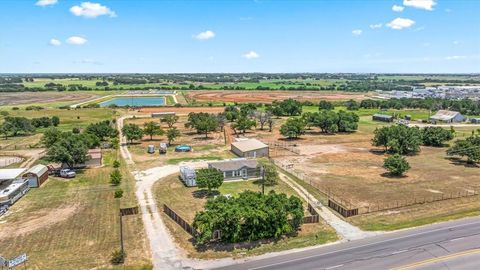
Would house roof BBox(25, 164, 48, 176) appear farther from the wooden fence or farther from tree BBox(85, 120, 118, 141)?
tree BBox(85, 120, 118, 141)

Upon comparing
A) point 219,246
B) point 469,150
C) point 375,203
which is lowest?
point 375,203

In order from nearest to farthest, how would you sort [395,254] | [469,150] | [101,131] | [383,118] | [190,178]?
[395,254], [190,178], [469,150], [101,131], [383,118]

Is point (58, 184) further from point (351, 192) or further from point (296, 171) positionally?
point (351, 192)

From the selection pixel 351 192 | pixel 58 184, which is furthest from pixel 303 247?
pixel 58 184

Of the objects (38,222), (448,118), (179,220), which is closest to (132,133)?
(38,222)

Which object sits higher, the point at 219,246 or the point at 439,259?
the point at 439,259

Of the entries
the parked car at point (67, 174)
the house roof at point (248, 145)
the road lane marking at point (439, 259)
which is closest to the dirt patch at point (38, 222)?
the parked car at point (67, 174)

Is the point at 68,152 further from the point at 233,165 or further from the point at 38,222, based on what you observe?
the point at 233,165
